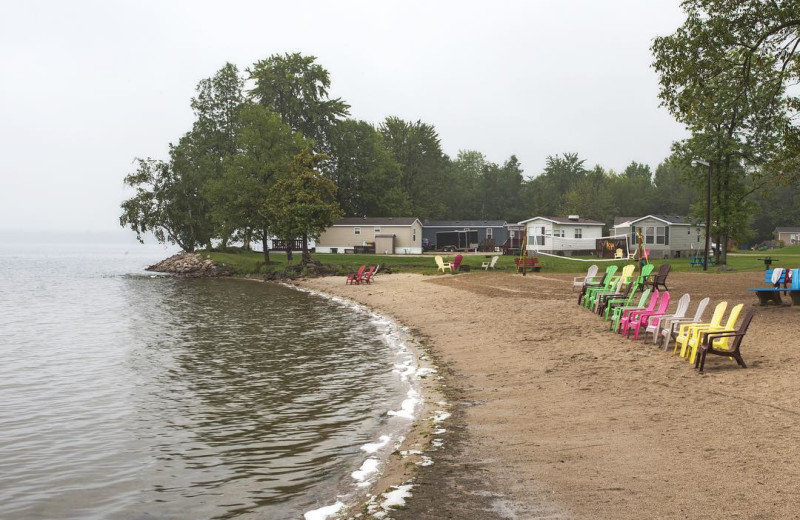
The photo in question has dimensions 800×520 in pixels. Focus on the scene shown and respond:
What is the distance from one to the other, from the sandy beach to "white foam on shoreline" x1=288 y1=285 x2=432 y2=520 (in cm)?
29

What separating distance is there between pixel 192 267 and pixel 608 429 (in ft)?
191

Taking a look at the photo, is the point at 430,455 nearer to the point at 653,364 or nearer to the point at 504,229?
the point at 653,364

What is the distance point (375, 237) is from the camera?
68.4 meters

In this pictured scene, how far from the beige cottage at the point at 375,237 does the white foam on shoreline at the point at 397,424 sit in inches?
1810

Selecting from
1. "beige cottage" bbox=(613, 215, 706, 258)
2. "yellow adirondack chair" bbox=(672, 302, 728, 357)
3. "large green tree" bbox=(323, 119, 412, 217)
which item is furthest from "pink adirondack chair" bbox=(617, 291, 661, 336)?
"large green tree" bbox=(323, 119, 412, 217)

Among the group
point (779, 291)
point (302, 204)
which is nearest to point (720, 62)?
point (779, 291)

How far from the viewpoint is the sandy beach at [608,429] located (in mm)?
6195

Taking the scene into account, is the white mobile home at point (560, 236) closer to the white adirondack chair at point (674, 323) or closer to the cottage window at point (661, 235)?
the cottage window at point (661, 235)

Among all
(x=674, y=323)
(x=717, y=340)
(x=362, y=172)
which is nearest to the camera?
(x=717, y=340)

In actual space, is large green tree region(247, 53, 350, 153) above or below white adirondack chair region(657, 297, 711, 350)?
above

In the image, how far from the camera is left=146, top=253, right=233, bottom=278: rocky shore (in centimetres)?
5769

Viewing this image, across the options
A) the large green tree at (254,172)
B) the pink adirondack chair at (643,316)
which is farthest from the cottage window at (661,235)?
the pink adirondack chair at (643,316)

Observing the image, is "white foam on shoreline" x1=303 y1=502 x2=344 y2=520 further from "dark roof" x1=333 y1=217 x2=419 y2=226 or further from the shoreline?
"dark roof" x1=333 y1=217 x2=419 y2=226

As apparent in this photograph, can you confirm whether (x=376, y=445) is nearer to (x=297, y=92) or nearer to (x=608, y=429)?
(x=608, y=429)
